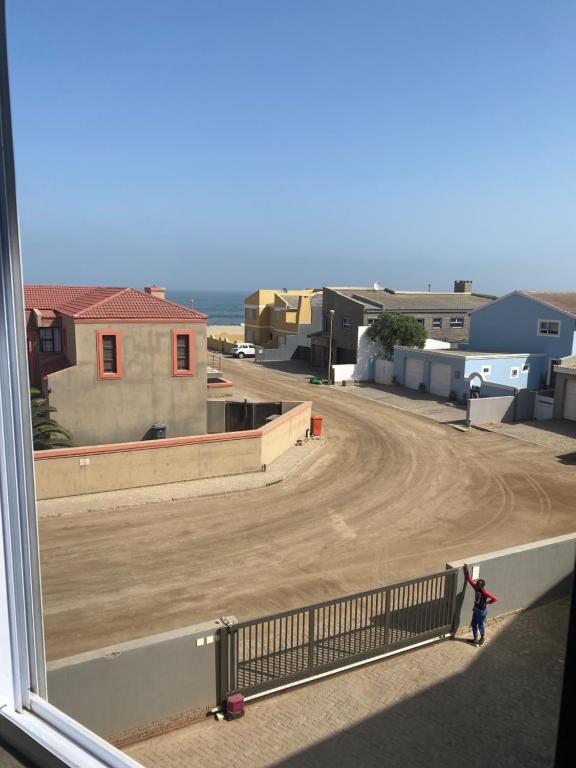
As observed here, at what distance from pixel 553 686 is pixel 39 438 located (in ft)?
52.7

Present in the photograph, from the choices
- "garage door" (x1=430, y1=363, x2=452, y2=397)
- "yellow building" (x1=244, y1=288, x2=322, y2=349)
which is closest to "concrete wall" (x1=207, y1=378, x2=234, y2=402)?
"garage door" (x1=430, y1=363, x2=452, y2=397)

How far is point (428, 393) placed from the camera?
36.1m

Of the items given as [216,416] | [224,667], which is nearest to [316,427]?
[216,416]

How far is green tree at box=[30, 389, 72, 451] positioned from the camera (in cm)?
1961

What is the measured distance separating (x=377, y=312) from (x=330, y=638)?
34.4m

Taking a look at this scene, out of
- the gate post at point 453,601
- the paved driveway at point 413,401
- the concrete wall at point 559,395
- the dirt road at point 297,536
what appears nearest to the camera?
the gate post at point 453,601

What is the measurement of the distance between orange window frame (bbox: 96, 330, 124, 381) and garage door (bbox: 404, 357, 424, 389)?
65.7 ft

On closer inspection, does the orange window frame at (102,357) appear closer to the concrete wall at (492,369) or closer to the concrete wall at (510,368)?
the concrete wall at (492,369)

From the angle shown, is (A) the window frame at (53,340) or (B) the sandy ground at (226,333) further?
(B) the sandy ground at (226,333)

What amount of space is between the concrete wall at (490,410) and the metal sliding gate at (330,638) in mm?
18159

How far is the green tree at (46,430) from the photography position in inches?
772

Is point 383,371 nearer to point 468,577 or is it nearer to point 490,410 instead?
point 490,410

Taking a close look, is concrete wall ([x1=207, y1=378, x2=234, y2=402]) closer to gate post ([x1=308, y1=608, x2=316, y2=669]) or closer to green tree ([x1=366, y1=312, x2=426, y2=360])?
green tree ([x1=366, y1=312, x2=426, y2=360])

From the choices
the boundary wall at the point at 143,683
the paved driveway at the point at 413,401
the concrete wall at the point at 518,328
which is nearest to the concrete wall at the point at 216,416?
the paved driveway at the point at 413,401
